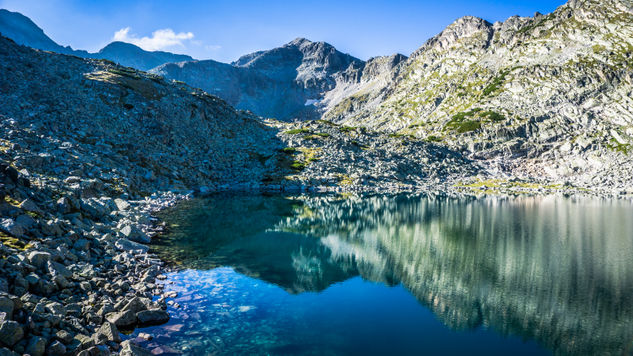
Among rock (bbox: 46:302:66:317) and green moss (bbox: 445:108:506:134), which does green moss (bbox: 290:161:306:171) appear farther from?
green moss (bbox: 445:108:506:134)

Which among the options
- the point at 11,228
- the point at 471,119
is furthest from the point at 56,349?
the point at 471,119

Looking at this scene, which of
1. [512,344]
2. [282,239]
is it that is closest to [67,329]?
[512,344]

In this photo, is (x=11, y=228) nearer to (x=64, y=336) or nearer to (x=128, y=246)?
(x=128, y=246)

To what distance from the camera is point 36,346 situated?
1236 cm

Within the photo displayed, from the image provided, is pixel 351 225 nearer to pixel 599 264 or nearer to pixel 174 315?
pixel 599 264

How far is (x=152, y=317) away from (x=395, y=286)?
1695 cm

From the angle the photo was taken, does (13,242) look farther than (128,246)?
No

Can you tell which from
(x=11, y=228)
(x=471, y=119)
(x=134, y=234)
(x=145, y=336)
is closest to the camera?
(x=145, y=336)

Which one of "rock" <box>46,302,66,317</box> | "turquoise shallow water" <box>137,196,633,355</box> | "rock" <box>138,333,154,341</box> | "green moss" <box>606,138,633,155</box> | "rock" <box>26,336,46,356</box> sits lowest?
"turquoise shallow water" <box>137,196,633,355</box>

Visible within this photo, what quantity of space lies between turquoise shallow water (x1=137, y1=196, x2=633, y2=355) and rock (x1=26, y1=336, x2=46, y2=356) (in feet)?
15.3

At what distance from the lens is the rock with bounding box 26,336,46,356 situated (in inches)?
479

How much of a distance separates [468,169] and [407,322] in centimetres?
11706

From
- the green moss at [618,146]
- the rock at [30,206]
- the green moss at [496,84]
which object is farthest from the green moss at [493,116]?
the rock at [30,206]

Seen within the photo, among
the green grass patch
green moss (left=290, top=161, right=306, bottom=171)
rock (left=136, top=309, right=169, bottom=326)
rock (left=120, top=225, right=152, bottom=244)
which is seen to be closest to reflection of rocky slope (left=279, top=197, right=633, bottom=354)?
rock (left=136, top=309, right=169, bottom=326)
